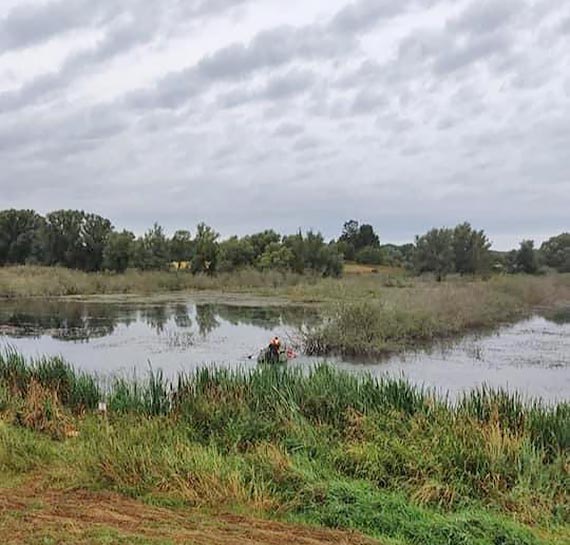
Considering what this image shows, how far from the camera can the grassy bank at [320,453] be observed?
185 inches

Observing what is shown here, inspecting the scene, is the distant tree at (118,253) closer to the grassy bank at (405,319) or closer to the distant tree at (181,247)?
the distant tree at (181,247)

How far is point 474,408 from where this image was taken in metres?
6.91

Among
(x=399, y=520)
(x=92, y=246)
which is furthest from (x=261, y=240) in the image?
(x=399, y=520)

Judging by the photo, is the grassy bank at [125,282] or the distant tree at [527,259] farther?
the distant tree at [527,259]

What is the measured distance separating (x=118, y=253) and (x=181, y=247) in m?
5.92

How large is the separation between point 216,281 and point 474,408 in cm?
3767

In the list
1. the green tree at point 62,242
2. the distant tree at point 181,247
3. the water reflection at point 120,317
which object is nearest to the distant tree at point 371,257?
the distant tree at point 181,247

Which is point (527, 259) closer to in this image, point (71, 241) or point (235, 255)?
point (235, 255)

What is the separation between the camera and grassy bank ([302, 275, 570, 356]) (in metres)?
16.9

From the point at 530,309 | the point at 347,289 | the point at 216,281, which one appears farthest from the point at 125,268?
the point at 530,309

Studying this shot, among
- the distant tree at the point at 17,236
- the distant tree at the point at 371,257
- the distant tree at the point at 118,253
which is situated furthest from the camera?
the distant tree at the point at 371,257

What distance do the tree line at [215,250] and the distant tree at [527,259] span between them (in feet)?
0.12

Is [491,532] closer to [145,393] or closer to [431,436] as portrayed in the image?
[431,436]

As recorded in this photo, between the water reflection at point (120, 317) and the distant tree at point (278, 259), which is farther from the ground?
the distant tree at point (278, 259)
